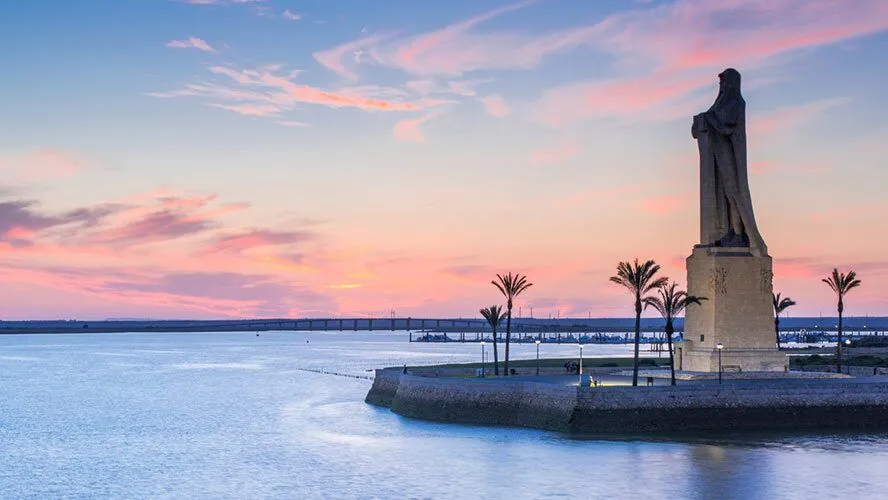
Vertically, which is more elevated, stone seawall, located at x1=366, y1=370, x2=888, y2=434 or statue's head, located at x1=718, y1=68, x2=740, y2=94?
statue's head, located at x1=718, y1=68, x2=740, y2=94

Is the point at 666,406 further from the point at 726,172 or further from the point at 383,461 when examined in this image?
the point at 726,172

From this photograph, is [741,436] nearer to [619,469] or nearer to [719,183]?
[619,469]

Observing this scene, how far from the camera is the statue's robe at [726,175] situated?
60.5 m

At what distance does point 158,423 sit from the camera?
221 feet

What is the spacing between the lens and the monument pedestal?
58.4 metres

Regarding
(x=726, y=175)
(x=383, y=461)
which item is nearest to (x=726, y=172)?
(x=726, y=175)

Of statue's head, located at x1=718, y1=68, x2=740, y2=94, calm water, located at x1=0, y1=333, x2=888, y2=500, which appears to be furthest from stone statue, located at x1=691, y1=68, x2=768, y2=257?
calm water, located at x1=0, y1=333, x2=888, y2=500

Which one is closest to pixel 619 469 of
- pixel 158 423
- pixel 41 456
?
pixel 41 456

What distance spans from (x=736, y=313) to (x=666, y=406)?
11597 mm

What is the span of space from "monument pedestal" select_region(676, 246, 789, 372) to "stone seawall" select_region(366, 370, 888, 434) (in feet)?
21.5

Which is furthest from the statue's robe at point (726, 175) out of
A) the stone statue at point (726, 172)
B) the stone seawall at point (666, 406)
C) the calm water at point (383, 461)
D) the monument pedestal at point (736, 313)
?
the calm water at point (383, 461)

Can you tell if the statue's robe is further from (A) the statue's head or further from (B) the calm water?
(B) the calm water

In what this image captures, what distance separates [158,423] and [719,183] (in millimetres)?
37047

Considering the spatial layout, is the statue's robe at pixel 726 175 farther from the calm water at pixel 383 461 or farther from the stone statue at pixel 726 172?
the calm water at pixel 383 461
